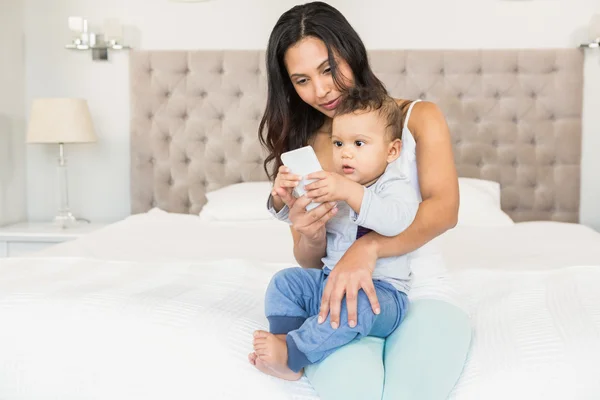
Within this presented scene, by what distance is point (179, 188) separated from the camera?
3500mm

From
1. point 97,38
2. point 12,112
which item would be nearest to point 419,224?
point 97,38

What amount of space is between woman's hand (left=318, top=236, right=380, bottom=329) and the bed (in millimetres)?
151

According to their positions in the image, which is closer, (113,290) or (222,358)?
(222,358)

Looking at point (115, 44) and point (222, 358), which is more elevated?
point (115, 44)

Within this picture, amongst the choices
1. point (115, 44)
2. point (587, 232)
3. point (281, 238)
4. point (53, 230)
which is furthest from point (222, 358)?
point (115, 44)

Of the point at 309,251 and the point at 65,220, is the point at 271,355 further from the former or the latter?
the point at 65,220

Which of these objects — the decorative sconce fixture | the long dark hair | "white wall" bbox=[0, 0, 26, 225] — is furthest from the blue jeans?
"white wall" bbox=[0, 0, 26, 225]

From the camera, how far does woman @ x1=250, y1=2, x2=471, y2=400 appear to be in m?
1.16

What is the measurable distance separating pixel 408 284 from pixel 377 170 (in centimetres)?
24

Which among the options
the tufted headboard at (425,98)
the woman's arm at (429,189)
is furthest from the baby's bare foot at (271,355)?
the tufted headboard at (425,98)

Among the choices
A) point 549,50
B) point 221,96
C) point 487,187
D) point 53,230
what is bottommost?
point 53,230

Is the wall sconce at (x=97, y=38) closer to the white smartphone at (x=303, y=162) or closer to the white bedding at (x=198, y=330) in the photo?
the white bedding at (x=198, y=330)

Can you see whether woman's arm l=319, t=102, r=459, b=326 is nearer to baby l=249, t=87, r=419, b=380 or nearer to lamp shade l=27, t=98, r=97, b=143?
baby l=249, t=87, r=419, b=380

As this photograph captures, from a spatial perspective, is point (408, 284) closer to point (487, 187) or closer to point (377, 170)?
point (377, 170)
